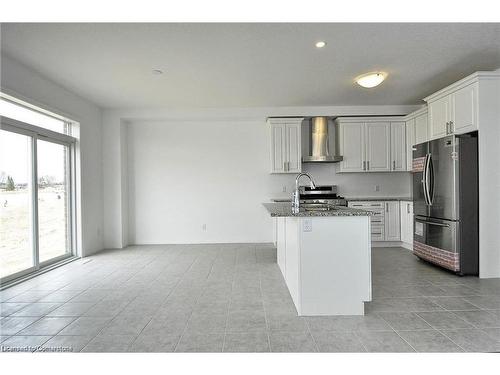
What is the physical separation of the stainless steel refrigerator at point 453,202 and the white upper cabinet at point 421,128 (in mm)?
997

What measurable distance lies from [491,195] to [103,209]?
623 centimetres

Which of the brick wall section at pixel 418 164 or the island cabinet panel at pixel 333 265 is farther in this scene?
the brick wall section at pixel 418 164

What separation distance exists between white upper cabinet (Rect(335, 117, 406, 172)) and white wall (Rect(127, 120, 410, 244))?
1.39ft

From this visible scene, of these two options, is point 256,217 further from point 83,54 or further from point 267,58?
point 83,54

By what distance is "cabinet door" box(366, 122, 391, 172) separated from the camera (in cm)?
578

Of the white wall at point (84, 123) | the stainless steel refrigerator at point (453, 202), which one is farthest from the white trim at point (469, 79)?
the white wall at point (84, 123)

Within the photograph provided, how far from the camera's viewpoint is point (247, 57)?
11.6ft

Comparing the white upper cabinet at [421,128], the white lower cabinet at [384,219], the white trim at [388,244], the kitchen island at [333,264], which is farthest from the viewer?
the white trim at [388,244]

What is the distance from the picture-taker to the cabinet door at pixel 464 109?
3.69m

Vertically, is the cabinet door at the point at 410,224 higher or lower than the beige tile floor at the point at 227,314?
higher

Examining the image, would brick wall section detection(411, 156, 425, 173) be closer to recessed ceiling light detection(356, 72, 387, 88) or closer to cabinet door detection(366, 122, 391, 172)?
cabinet door detection(366, 122, 391, 172)

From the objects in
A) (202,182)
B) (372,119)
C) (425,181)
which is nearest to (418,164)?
(425,181)

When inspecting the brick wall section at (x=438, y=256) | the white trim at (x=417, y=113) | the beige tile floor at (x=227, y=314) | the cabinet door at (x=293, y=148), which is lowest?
the beige tile floor at (x=227, y=314)

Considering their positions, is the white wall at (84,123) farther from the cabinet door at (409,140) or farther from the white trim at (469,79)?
the cabinet door at (409,140)
